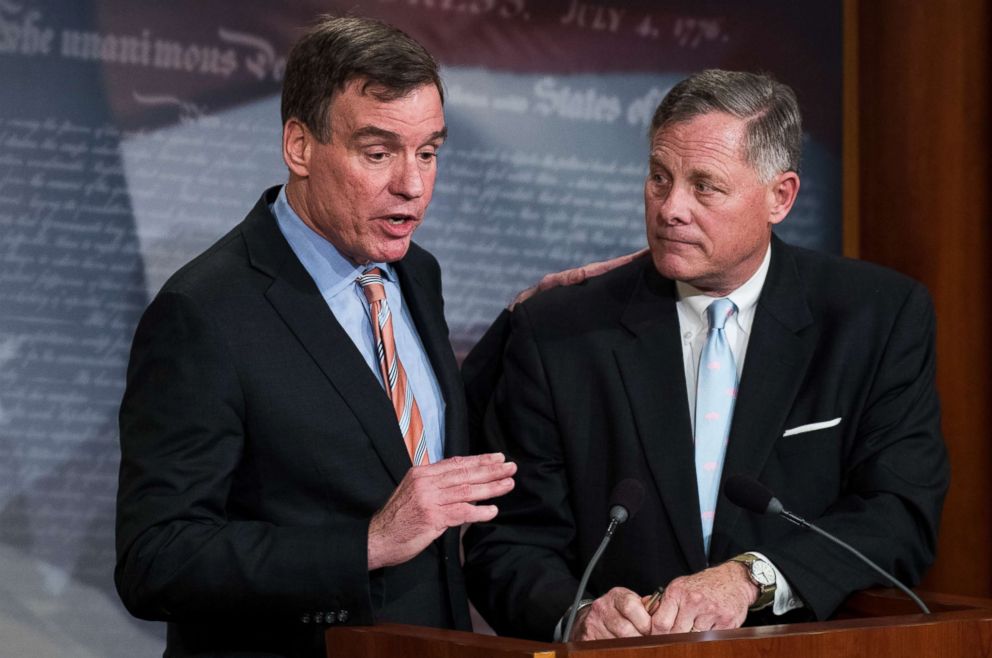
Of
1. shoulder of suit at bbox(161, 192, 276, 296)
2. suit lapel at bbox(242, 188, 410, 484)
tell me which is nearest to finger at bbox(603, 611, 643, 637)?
suit lapel at bbox(242, 188, 410, 484)

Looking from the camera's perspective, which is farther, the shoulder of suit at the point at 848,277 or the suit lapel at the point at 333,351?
the shoulder of suit at the point at 848,277

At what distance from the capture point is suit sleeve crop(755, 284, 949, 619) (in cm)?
256

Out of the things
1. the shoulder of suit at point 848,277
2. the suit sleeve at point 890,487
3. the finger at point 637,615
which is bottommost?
the finger at point 637,615

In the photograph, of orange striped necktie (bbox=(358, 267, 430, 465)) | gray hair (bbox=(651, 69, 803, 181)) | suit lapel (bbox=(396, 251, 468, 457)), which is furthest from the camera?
gray hair (bbox=(651, 69, 803, 181))

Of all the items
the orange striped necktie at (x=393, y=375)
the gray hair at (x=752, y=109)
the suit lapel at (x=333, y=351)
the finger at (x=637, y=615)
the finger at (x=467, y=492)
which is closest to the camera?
the finger at (x=467, y=492)

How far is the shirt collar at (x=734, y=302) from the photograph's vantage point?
290 centimetres

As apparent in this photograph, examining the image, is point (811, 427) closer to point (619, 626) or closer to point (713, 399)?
point (713, 399)

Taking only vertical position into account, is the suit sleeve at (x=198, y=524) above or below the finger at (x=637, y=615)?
above

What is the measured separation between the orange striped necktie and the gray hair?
2.28 feet

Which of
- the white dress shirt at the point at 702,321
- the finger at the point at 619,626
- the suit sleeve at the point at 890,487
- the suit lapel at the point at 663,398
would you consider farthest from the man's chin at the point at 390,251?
the suit sleeve at the point at 890,487

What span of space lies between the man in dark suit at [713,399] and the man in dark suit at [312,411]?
0.21 meters

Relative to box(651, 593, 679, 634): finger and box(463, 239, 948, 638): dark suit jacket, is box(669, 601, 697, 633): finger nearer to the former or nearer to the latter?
box(651, 593, 679, 634): finger

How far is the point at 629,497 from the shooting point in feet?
7.51

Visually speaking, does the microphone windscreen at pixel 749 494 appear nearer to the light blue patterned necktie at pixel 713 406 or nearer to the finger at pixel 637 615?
the finger at pixel 637 615
